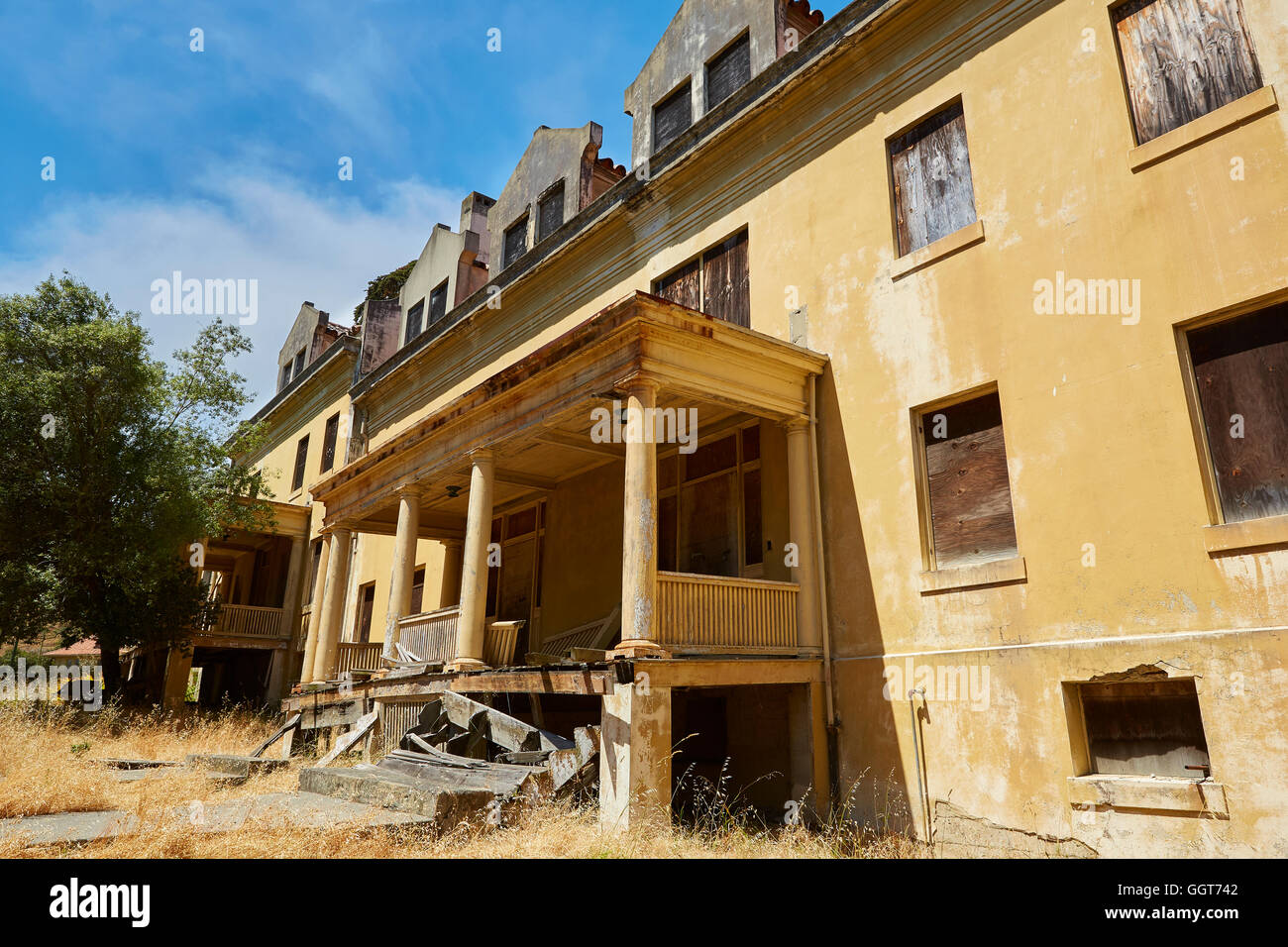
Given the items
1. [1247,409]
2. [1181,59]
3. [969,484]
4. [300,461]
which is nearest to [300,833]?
[969,484]

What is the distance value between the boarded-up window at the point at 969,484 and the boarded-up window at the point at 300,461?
2267cm

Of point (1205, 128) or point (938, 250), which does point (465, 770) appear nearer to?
point (938, 250)

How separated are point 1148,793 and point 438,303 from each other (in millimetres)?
19572

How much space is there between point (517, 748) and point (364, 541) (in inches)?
566

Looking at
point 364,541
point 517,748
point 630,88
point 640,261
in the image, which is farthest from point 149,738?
point 630,88

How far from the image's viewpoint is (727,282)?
13.4m

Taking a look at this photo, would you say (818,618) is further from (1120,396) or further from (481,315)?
(481,315)

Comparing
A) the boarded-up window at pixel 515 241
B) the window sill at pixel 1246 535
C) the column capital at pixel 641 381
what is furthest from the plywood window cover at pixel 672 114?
the window sill at pixel 1246 535

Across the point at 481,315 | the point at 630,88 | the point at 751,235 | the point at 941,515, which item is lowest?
the point at 941,515

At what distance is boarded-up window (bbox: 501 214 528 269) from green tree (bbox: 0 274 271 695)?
8.89 m

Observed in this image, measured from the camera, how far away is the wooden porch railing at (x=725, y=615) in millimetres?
9266

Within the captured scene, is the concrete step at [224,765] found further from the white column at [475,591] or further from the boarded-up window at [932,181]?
the boarded-up window at [932,181]

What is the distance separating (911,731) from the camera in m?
9.12
